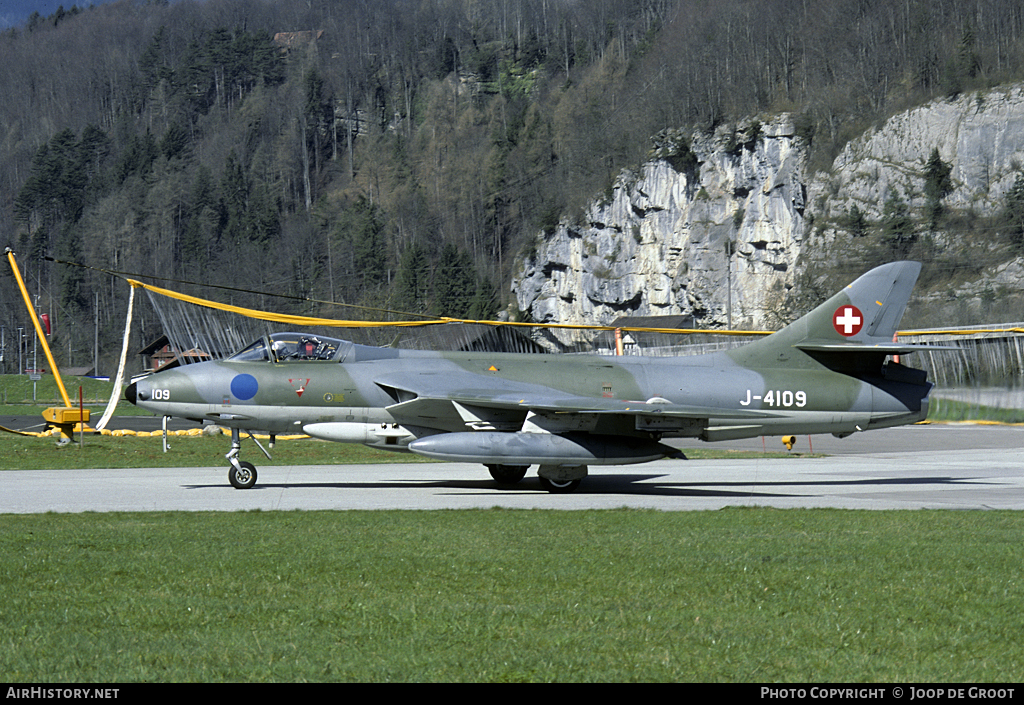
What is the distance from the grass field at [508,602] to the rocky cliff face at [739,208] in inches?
3028

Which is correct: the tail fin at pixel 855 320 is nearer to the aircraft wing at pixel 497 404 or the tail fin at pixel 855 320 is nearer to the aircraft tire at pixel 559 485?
the aircraft wing at pixel 497 404

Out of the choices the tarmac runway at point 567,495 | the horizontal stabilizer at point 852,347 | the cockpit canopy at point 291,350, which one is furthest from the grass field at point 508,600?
the horizontal stabilizer at point 852,347

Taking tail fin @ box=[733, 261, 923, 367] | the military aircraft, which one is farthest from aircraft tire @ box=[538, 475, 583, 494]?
tail fin @ box=[733, 261, 923, 367]

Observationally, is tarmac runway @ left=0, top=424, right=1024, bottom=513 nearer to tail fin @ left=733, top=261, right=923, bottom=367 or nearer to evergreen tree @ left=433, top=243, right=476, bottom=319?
tail fin @ left=733, top=261, right=923, bottom=367

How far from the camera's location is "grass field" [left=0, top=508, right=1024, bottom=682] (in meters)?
5.25

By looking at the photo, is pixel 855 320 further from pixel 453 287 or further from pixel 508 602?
pixel 453 287

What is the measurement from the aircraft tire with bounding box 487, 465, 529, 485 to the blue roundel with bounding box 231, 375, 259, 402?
4638mm

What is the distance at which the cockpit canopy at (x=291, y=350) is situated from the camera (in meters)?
17.2

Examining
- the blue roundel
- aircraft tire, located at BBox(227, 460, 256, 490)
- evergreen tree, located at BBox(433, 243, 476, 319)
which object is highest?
evergreen tree, located at BBox(433, 243, 476, 319)

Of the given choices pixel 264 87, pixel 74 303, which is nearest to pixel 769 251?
pixel 74 303

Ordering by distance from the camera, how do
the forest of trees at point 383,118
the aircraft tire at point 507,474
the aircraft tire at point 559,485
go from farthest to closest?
the forest of trees at point 383,118
the aircraft tire at point 507,474
the aircraft tire at point 559,485

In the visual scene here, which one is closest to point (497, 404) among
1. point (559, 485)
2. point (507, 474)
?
point (559, 485)

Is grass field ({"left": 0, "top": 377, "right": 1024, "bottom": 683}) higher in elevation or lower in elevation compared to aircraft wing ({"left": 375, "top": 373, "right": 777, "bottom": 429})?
lower

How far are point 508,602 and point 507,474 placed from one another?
433 inches
